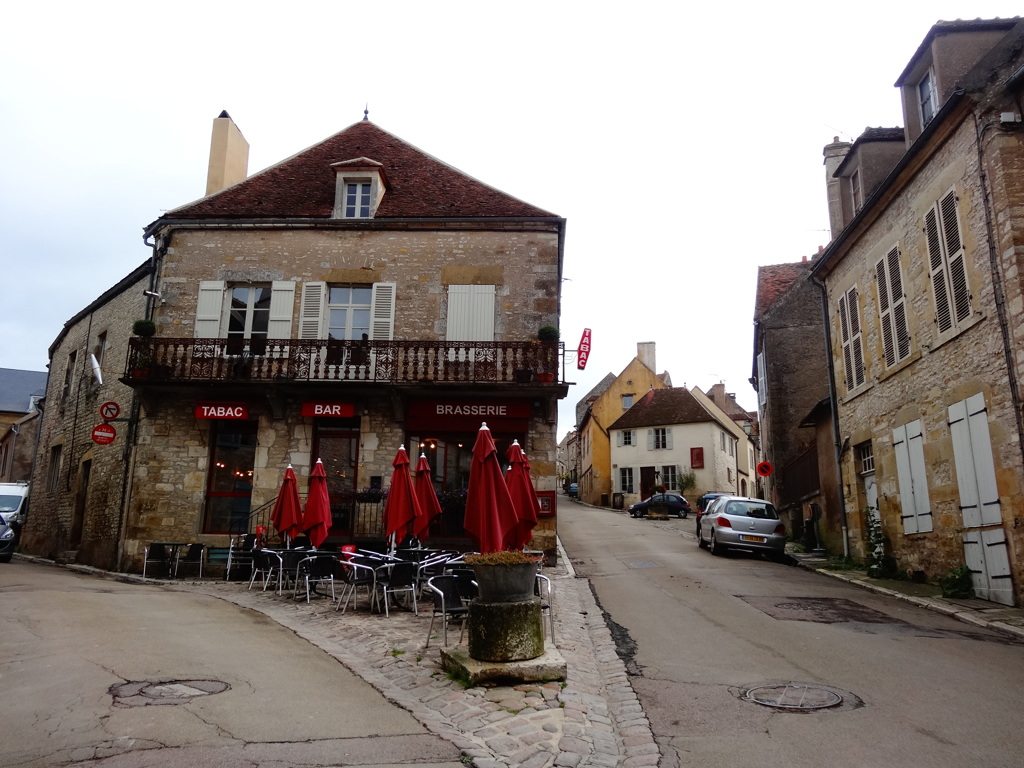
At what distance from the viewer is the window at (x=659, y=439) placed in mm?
42188

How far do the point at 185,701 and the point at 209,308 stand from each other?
41.3 feet

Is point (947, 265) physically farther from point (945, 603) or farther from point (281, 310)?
point (281, 310)

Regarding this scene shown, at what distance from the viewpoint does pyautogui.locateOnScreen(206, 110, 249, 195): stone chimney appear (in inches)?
771

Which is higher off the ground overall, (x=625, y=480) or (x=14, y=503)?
(x=625, y=480)

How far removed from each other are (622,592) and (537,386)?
4.77 metres

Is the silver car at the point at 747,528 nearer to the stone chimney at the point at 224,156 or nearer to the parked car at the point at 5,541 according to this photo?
the stone chimney at the point at 224,156

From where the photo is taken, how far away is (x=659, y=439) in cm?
4259

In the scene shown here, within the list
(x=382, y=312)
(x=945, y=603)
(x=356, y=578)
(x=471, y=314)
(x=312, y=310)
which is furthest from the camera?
(x=312, y=310)

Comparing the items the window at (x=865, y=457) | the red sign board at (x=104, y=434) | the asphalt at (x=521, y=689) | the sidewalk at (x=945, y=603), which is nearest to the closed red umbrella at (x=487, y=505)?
the asphalt at (x=521, y=689)

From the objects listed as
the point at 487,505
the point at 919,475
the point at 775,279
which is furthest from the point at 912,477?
the point at 775,279

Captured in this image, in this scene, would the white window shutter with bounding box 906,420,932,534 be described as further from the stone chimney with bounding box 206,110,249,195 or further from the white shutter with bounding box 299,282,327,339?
the stone chimney with bounding box 206,110,249,195

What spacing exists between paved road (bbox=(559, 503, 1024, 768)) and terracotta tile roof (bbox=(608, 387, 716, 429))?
2967 centimetres

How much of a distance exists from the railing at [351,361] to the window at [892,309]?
5.87 m

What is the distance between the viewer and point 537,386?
14.9 meters
